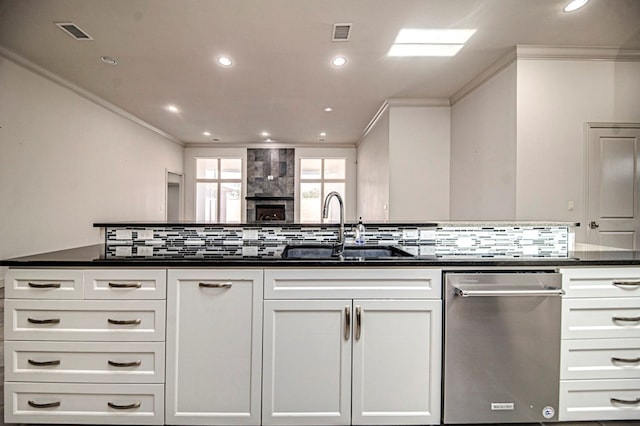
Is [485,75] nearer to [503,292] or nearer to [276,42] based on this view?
[276,42]

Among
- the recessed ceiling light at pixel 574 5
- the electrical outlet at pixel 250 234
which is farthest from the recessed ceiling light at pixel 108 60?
the recessed ceiling light at pixel 574 5

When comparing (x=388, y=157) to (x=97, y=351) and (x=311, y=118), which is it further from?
(x=97, y=351)

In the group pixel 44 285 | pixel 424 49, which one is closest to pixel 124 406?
pixel 44 285

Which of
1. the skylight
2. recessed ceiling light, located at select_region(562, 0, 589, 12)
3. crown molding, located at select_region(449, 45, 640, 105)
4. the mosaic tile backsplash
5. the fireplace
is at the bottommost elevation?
the mosaic tile backsplash

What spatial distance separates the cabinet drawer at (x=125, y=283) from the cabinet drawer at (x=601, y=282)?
6.69 feet

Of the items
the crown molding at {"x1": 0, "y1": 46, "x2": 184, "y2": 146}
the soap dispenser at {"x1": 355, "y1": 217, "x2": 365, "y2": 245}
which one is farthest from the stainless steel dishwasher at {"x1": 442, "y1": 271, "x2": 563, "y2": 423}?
the crown molding at {"x1": 0, "y1": 46, "x2": 184, "y2": 146}

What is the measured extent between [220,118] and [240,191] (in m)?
2.98

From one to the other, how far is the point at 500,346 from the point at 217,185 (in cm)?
853

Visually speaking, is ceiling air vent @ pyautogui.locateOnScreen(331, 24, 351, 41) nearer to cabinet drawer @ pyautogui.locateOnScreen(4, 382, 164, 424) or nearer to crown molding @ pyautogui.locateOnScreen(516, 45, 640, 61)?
crown molding @ pyautogui.locateOnScreen(516, 45, 640, 61)

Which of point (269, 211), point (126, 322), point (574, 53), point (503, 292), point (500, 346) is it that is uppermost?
point (574, 53)

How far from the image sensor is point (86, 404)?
1506mm

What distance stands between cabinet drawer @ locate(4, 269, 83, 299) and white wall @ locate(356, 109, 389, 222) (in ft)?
11.8

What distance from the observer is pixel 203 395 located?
1.50 metres

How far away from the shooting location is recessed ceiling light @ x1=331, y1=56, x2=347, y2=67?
12.0 feet
